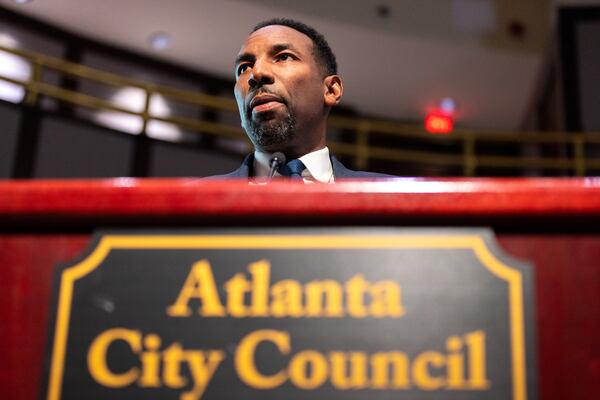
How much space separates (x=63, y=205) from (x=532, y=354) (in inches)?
14.0

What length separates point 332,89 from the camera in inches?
65.2

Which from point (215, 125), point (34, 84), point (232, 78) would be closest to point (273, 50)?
point (34, 84)

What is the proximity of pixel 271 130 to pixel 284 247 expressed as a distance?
94cm

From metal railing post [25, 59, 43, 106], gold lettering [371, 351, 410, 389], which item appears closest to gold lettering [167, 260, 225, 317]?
gold lettering [371, 351, 410, 389]

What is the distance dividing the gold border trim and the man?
0.83m

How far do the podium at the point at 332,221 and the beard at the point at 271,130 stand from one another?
0.91 metres

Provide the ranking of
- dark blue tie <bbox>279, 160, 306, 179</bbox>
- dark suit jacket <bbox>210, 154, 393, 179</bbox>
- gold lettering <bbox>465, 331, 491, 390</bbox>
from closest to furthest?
gold lettering <bbox>465, 331, 491, 390</bbox> → dark blue tie <bbox>279, 160, 306, 179</bbox> → dark suit jacket <bbox>210, 154, 393, 179</bbox>

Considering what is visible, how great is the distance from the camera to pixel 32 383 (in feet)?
1.60

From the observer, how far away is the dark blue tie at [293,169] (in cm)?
135

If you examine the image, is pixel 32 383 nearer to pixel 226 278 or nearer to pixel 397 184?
pixel 226 278

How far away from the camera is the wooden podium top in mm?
479

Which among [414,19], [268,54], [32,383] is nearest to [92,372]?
[32,383]

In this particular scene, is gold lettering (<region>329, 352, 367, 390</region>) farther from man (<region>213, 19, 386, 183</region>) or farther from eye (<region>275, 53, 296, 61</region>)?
eye (<region>275, 53, 296, 61</region>)

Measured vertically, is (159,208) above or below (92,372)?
above
